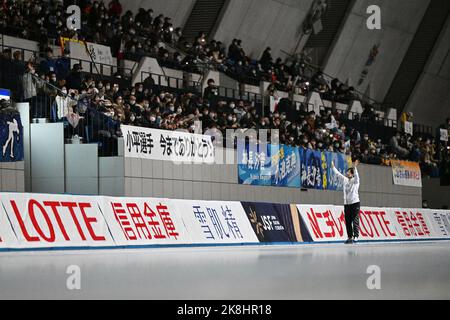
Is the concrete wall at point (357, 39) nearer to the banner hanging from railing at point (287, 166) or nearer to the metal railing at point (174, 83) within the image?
the banner hanging from railing at point (287, 166)

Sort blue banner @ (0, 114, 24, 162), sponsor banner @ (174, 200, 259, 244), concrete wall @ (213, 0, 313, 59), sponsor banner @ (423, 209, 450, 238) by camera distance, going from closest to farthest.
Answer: blue banner @ (0, 114, 24, 162) < sponsor banner @ (174, 200, 259, 244) < sponsor banner @ (423, 209, 450, 238) < concrete wall @ (213, 0, 313, 59)

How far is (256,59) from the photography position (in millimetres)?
42969

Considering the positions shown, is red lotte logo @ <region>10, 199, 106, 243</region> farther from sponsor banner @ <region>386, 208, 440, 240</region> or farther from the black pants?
sponsor banner @ <region>386, 208, 440, 240</region>

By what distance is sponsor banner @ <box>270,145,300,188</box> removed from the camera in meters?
30.0

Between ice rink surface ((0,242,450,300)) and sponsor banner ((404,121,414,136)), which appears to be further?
sponsor banner ((404,121,414,136))

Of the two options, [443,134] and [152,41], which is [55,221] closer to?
[152,41]

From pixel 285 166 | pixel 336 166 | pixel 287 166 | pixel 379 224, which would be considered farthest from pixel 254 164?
pixel 336 166

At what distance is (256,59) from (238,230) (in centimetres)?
2127

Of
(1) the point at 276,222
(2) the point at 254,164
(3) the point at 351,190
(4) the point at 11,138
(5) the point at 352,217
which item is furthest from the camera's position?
(2) the point at 254,164

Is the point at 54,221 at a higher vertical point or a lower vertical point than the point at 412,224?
higher

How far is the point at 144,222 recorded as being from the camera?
64.7 feet

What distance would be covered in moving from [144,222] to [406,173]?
21299mm

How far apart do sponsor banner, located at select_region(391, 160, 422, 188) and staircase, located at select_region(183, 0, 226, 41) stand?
9.96 meters

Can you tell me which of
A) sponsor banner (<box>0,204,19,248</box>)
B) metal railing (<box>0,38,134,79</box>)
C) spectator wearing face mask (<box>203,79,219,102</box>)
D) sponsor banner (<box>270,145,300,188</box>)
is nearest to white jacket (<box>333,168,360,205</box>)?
sponsor banner (<box>270,145,300,188</box>)
